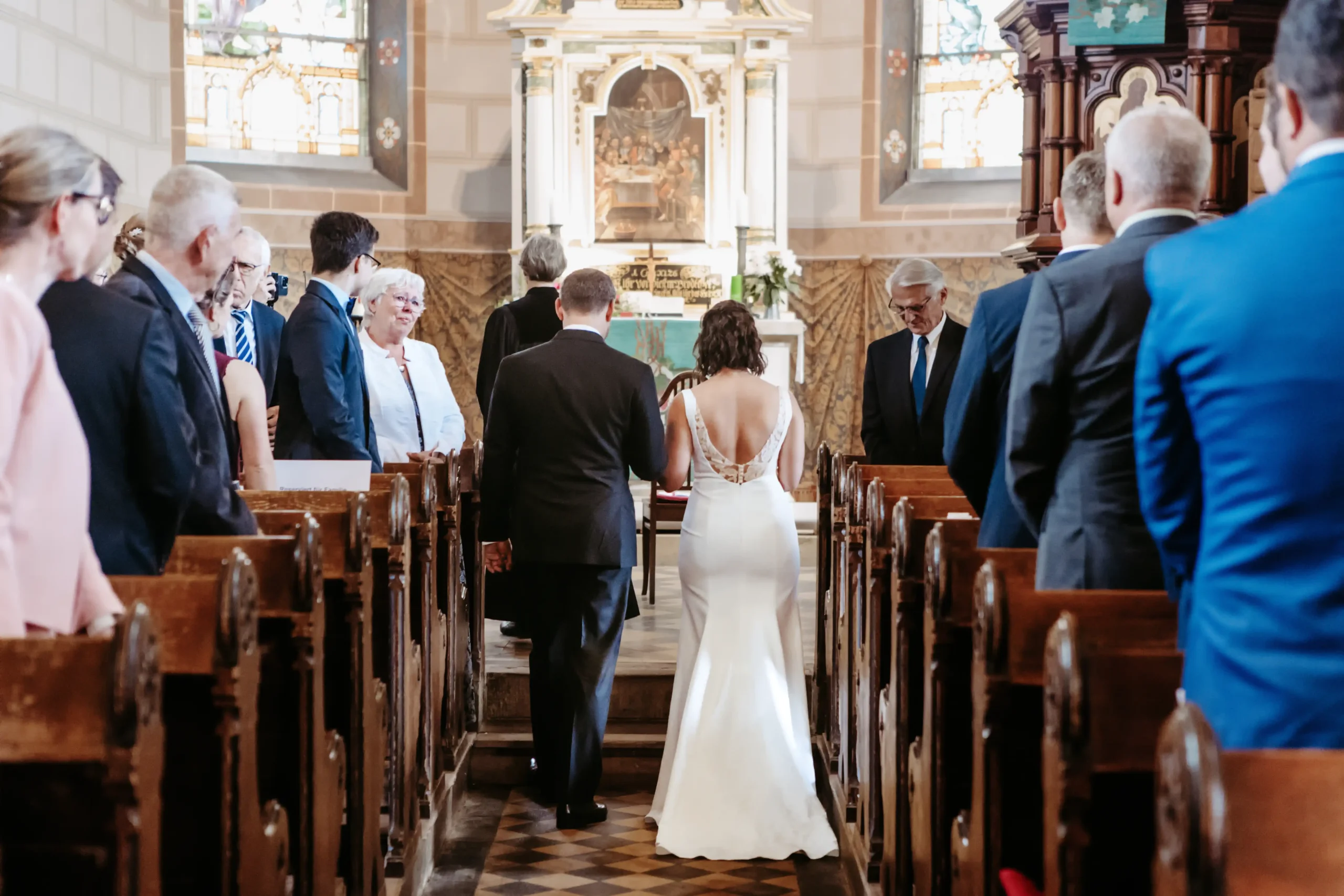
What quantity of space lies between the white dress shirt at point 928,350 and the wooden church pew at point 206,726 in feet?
10.6

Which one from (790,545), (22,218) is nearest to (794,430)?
(790,545)

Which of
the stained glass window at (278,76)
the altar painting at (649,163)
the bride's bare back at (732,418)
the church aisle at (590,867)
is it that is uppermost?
the stained glass window at (278,76)

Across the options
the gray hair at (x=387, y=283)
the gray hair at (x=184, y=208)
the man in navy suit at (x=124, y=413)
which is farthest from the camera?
the gray hair at (x=387, y=283)

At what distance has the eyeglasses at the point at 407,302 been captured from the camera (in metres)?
4.89

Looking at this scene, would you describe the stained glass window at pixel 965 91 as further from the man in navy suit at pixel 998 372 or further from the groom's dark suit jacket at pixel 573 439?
the man in navy suit at pixel 998 372

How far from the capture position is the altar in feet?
→ 33.9

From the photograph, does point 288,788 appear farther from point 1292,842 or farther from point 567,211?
point 567,211

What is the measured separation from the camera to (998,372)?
9.87 ft

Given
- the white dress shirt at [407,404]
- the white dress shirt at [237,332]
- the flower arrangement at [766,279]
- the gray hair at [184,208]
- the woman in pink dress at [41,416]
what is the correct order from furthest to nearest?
1. the flower arrangement at [766,279]
2. the white dress shirt at [407,404]
3. the white dress shirt at [237,332]
4. the gray hair at [184,208]
5. the woman in pink dress at [41,416]

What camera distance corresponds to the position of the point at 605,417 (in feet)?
13.9

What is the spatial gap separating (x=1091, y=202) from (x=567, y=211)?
776cm

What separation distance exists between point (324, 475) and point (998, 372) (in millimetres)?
1726

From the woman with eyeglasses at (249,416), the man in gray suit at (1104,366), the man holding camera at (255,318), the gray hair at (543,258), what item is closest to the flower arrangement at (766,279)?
the gray hair at (543,258)

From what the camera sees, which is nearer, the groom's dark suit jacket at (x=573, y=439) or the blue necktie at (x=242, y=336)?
the groom's dark suit jacket at (x=573, y=439)
